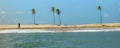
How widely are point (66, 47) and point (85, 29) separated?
6653 centimetres

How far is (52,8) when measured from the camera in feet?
564

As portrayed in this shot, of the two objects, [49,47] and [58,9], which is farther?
[58,9]

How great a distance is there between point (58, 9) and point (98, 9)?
772 inches

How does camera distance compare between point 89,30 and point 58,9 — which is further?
point 58,9

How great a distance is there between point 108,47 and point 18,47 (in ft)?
41.8

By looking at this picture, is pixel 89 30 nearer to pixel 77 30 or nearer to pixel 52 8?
pixel 77 30

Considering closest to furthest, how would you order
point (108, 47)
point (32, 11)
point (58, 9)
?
point (108, 47) < point (58, 9) < point (32, 11)

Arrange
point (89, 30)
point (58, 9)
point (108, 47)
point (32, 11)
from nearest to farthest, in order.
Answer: point (108, 47) → point (89, 30) → point (58, 9) → point (32, 11)

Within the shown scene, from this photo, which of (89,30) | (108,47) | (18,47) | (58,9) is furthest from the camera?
(58,9)

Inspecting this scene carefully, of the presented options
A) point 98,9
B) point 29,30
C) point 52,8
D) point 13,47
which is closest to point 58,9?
point 52,8

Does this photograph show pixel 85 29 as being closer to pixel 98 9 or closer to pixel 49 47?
pixel 98 9

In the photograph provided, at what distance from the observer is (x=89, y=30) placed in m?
114

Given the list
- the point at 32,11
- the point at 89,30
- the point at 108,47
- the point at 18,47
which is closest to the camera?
the point at 108,47

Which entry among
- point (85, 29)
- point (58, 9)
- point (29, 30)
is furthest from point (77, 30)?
point (58, 9)
